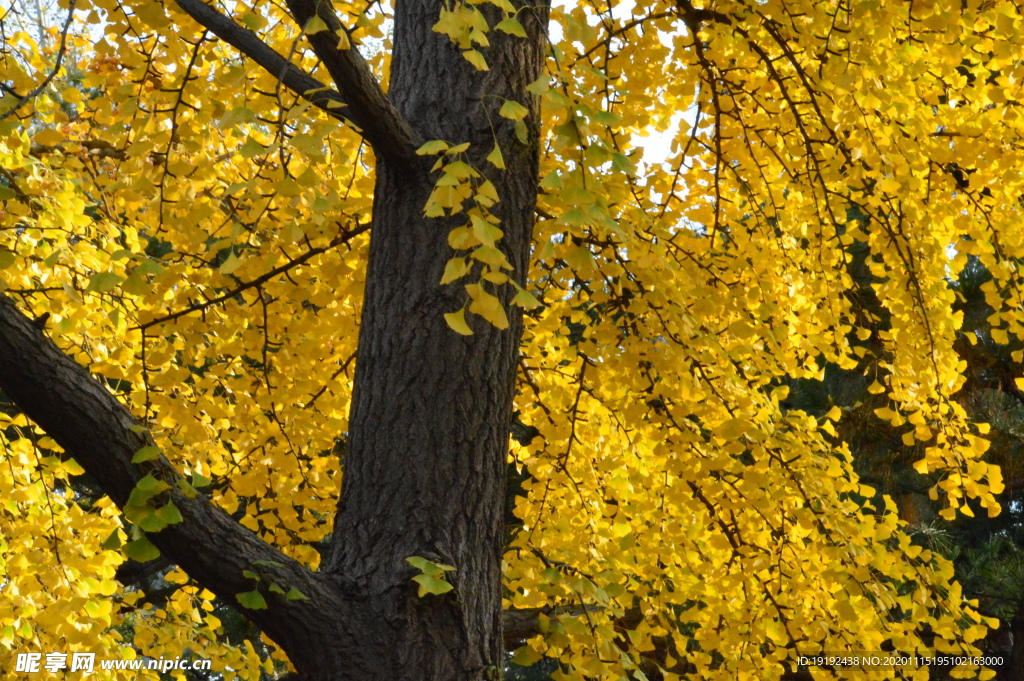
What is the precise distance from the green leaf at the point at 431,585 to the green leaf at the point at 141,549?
42cm

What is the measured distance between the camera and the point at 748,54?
8.82ft

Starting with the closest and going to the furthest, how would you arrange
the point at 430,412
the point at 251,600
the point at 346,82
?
the point at 251,600, the point at 346,82, the point at 430,412

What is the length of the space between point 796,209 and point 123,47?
2.14m

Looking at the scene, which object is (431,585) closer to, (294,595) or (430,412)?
(294,595)

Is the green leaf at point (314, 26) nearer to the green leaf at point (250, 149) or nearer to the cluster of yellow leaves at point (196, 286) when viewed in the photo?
the green leaf at point (250, 149)

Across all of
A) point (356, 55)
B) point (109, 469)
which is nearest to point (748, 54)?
point (356, 55)

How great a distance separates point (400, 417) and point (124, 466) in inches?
19.4

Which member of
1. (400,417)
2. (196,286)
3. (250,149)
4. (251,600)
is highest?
(196,286)

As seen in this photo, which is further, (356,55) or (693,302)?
(693,302)

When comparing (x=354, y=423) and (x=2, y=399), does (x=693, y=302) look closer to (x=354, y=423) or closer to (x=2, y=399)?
(x=354, y=423)

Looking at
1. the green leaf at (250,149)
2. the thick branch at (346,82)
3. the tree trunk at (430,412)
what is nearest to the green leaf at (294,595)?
the tree trunk at (430,412)

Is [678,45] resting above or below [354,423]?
above

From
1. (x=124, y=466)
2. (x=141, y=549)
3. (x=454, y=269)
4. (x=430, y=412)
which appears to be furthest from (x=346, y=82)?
(x=141, y=549)

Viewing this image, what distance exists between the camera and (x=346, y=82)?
1537 millimetres
